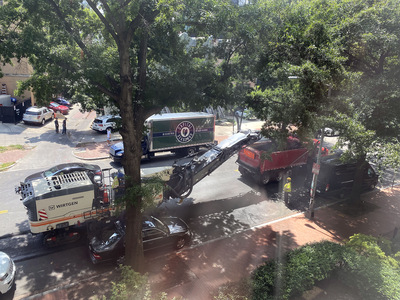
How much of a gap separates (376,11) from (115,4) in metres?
9.90

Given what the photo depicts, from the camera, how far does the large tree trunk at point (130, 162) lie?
8.11 meters

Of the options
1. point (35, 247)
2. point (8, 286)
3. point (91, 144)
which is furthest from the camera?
point (91, 144)

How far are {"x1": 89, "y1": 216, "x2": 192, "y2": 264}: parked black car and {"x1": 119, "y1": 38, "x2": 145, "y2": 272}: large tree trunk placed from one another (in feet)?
4.02

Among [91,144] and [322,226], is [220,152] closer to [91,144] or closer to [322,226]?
[322,226]

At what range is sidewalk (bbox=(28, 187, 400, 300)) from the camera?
9000 millimetres

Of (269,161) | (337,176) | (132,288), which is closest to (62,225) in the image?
(132,288)

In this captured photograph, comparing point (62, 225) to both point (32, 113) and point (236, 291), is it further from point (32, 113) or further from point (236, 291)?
point (32, 113)

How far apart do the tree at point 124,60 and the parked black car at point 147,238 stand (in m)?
1.26

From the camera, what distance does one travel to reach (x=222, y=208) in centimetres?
1459

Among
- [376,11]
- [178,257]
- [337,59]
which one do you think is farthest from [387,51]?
[178,257]

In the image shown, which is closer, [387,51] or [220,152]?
[387,51]

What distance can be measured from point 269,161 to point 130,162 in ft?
33.0

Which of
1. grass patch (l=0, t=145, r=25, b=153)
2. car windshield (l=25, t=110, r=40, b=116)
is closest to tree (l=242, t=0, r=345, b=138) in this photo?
grass patch (l=0, t=145, r=25, b=153)

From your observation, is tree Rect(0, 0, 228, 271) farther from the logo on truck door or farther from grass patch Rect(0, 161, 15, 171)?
grass patch Rect(0, 161, 15, 171)
